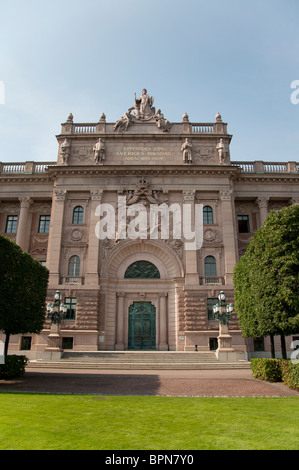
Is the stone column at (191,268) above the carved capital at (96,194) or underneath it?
underneath

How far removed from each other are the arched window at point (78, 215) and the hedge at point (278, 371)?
24380 mm

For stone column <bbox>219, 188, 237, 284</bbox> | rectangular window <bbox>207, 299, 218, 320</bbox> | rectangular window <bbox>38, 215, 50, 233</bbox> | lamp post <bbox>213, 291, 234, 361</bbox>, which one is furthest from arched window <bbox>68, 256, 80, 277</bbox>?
stone column <bbox>219, 188, 237, 284</bbox>

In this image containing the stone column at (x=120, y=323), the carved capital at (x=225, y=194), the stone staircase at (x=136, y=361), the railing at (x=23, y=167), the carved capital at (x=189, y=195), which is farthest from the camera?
the railing at (x=23, y=167)

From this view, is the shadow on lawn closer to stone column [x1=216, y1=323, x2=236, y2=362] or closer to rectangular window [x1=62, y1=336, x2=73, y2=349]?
stone column [x1=216, y1=323, x2=236, y2=362]

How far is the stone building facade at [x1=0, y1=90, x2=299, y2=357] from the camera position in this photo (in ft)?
115

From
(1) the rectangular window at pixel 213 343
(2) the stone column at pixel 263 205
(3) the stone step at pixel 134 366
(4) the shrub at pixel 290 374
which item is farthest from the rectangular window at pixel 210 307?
(4) the shrub at pixel 290 374

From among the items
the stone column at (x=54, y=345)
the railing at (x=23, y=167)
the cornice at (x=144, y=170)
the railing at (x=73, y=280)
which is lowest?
the stone column at (x=54, y=345)

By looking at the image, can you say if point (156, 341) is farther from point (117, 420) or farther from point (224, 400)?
Result: point (117, 420)

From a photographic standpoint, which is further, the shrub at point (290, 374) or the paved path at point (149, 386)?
the shrub at point (290, 374)

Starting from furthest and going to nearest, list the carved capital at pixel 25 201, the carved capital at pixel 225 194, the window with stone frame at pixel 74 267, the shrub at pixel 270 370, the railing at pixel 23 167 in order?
the railing at pixel 23 167, the carved capital at pixel 25 201, the carved capital at pixel 225 194, the window with stone frame at pixel 74 267, the shrub at pixel 270 370

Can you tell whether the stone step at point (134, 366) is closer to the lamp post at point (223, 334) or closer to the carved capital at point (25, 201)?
the lamp post at point (223, 334)

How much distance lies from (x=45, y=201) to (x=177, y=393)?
104ft

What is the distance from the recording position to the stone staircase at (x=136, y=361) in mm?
26531

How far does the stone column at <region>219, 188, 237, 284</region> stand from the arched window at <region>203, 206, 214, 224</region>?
1.40m
